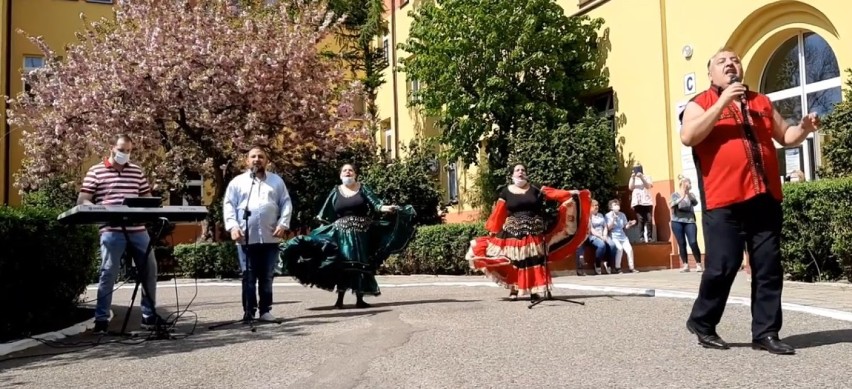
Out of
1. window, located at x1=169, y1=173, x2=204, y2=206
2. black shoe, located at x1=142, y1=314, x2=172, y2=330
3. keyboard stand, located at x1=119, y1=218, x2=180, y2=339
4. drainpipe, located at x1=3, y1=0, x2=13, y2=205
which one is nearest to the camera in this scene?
keyboard stand, located at x1=119, y1=218, x2=180, y2=339

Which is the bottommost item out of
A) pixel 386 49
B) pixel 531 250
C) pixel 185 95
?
pixel 531 250

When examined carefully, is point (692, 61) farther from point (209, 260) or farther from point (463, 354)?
point (463, 354)

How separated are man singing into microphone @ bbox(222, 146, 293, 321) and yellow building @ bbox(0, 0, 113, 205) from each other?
22564mm

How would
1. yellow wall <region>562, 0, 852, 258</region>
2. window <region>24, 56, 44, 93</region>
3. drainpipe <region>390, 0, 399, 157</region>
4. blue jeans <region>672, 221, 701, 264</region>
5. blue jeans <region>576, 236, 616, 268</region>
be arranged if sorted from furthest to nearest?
window <region>24, 56, 44, 93</region>
drainpipe <region>390, 0, 399, 157</region>
blue jeans <region>576, 236, 616, 268</region>
blue jeans <region>672, 221, 701, 264</region>
yellow wall <region>562, 0, 852, 258</region>

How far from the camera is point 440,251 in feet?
59.7

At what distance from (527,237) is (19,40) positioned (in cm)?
2592

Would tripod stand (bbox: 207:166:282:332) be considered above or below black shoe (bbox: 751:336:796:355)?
above

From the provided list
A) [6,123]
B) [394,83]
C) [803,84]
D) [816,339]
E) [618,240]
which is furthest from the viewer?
[394,83]

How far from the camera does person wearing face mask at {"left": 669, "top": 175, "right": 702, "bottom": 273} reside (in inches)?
616

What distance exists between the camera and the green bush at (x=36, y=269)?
778 centimetres

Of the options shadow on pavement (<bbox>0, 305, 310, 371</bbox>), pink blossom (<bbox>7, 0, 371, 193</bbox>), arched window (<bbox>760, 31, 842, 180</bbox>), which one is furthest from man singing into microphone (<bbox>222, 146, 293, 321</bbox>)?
pink blossom (<bbox>7, 0, 371, 193</bbox>)

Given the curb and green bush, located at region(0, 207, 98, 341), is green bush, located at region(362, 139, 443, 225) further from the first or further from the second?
the curb

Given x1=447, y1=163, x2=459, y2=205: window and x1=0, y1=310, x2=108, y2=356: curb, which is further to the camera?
x1=447, y1=163, x2=459, y2=205: window

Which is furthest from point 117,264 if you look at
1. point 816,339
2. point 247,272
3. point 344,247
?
point 816,339
